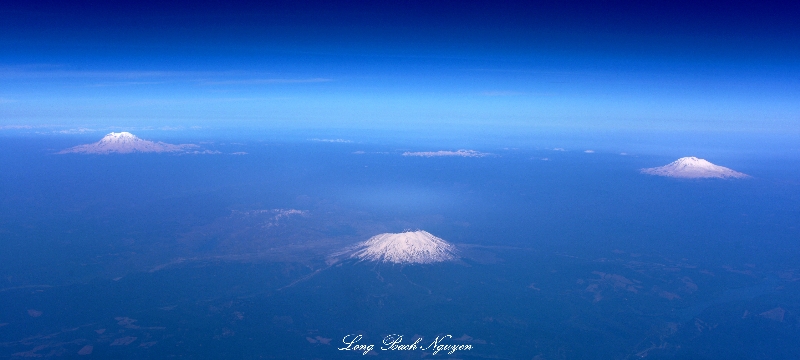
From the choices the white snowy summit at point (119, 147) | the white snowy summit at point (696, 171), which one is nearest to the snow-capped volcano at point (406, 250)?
the white snowy summit at point (696, 171)

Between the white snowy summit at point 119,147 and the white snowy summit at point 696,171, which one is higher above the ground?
the white snowy summit at point 119,147

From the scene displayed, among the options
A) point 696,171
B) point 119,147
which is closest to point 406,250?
point 696,171

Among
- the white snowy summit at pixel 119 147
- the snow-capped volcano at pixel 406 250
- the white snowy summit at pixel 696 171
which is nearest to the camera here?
the snow-capped volcano at pixel 406 250

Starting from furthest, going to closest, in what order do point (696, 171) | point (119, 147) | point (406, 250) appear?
point (119, 147) < point (696, 171) < point (406, 250)

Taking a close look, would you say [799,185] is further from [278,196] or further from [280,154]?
[280,154]

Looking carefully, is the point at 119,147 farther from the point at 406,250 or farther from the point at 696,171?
the point at 696,171

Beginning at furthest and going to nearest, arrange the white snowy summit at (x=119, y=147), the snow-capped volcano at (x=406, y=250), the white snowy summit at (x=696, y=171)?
the white snowy summit at (x=119, y=147) → the white snowy summit at (x=696, y=171) → the snow-capped volcano at (x=406, y=250)

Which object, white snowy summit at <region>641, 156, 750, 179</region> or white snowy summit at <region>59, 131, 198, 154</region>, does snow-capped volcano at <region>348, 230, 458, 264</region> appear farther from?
white snowy summit at <region>59, 131, 198, 154</region>

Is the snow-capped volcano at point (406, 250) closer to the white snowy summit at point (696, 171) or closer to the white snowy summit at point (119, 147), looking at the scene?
the white snowy summit at point (696, 171)

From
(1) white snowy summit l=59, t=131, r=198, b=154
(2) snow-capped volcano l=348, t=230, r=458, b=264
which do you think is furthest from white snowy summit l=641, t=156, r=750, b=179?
(1) white snowy summit l=59, t=131, r=198, b=154
